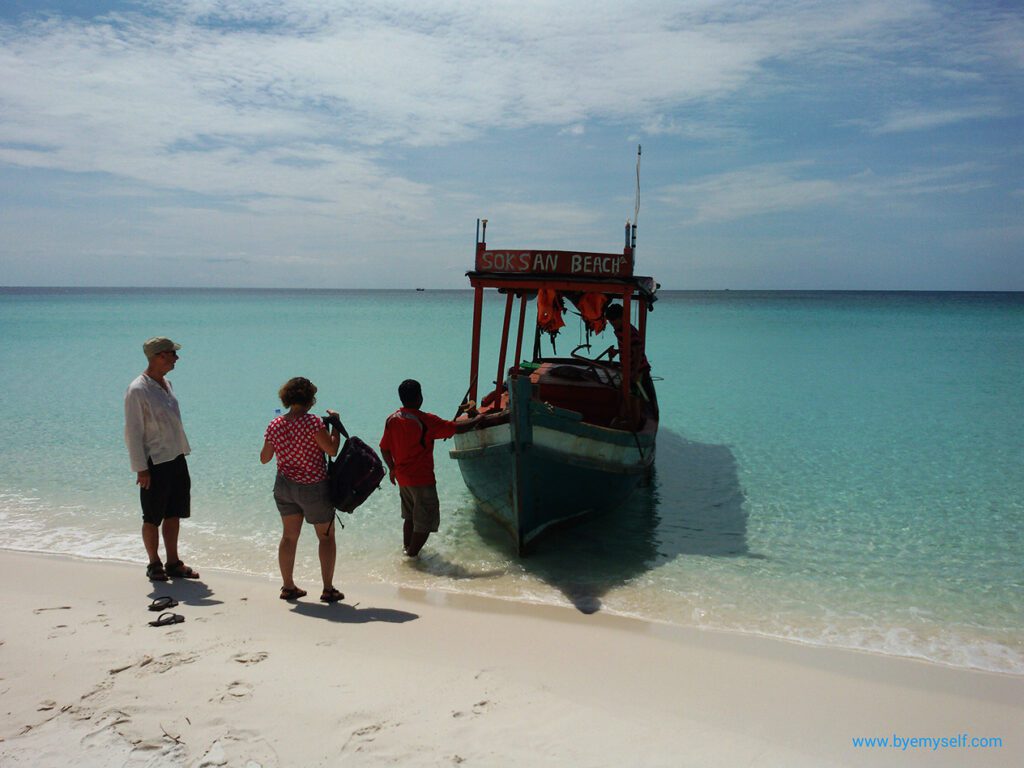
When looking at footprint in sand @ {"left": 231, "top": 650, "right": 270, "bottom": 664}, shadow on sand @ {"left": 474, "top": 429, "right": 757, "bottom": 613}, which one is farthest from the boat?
footprint in sand @ {"left": 231, "top": 650, "right": 270, "bottom": 664}

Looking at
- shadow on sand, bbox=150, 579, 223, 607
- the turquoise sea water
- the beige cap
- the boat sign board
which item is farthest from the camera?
the boat sign board

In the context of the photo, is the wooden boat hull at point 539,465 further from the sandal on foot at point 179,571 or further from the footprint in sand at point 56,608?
the footprint in sand at point 56,608

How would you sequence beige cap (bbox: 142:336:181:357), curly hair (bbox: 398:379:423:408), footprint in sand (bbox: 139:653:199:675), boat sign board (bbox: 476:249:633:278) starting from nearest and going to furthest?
footprint in sand (bbox: 139:653:199:675) < beige cap (bbox: 142:336:181:357) < curly hair (bbox: 398:379:423:408) < boat sign board (bbox: 476:249:633:278)

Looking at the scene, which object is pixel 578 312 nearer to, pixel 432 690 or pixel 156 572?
pixel 156 572

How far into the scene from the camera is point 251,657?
14.2 ft

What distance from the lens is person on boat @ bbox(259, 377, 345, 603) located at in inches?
196

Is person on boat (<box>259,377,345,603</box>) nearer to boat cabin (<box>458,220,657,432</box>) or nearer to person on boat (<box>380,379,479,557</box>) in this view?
person on boat (<box>380,379,479,557</box>)

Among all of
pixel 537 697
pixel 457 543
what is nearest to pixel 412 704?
pixel 537 697

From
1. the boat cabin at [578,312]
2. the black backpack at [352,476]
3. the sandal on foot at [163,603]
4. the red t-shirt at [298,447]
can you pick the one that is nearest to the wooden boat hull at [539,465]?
the boat cabin at [578,312]

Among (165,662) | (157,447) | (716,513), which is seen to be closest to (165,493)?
(157,447)

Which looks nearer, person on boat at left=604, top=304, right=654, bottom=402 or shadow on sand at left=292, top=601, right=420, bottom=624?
shadow on sand at left=292, top=601, right=420, bottom=624

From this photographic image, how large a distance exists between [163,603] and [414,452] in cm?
220

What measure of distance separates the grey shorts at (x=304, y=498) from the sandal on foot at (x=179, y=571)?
1347 mm

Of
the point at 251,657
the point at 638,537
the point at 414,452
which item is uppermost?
the point at 414,452
